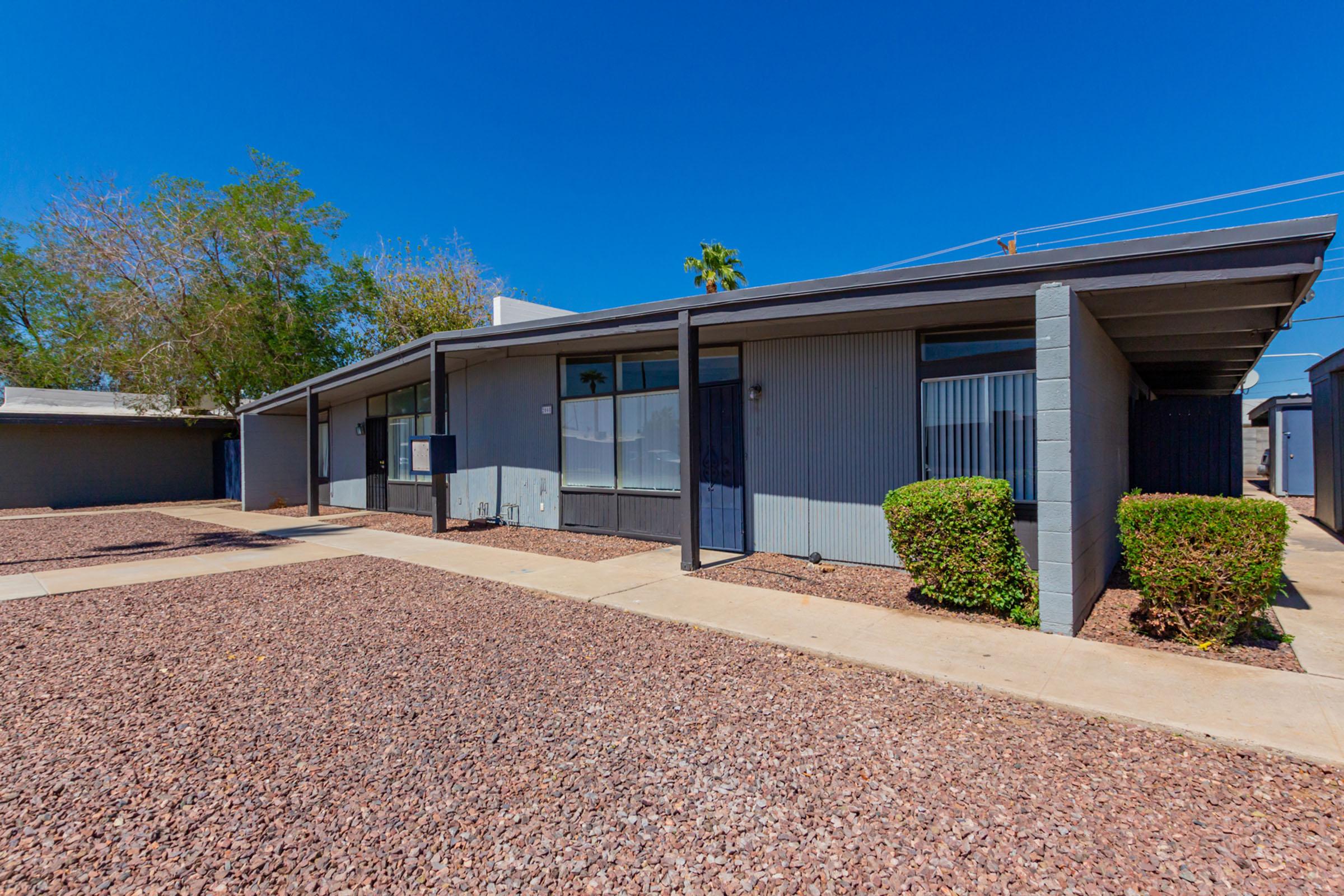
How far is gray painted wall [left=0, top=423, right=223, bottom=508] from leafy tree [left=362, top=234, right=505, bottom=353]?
25.5ft

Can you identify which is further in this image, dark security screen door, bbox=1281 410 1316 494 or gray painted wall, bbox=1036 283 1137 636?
dark security screen door, bbox=1281 410 1316 494

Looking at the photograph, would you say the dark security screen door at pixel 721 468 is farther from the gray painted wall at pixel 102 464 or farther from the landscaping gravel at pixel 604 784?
the gray painted wall at pixel 102 464

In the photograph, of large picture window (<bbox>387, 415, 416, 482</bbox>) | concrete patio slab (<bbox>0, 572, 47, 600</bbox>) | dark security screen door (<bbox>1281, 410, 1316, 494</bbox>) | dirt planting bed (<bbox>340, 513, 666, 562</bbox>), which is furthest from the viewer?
dark security screen door (<bbox>1281, 410, 1316, 494</bbox>)

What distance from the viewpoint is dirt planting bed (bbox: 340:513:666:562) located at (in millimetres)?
8672

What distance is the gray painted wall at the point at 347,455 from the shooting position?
52.5 ft

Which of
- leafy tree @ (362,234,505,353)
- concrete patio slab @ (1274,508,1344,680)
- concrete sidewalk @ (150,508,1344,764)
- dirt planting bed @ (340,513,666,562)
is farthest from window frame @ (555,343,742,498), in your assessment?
leafy tree @ (362,234,505,353)

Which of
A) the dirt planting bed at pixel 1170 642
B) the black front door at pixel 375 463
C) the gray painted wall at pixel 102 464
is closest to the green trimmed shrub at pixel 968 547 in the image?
the dirt planting bed at pixel 1170 642

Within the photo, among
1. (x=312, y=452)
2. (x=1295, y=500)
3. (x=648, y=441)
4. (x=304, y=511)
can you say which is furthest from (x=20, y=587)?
(x=1295, y=500)

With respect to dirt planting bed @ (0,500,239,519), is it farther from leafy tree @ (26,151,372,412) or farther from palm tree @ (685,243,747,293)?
palm tree @ (685,243,747,293)

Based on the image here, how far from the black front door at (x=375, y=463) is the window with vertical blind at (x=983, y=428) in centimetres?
1242

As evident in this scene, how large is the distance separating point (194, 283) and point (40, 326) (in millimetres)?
8198

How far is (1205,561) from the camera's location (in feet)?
14.3

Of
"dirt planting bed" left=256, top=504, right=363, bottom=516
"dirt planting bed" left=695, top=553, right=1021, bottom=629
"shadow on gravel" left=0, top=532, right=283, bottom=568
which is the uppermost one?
"dirt planting bed" left=695, top=553, right=1021, bottom=629

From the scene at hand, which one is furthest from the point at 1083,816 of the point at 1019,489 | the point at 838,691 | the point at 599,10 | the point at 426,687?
the point at 599,10
